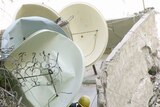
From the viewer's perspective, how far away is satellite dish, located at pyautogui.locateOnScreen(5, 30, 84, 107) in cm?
200

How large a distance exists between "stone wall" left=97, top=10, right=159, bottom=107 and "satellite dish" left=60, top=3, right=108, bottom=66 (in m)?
0.48

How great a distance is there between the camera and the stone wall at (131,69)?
2322mm

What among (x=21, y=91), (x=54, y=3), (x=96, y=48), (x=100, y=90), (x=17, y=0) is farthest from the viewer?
(x=54, y=3)

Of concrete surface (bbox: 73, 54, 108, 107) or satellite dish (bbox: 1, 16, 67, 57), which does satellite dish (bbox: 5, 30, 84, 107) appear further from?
concrete surface (bbox: 73, 54, 108, 107)

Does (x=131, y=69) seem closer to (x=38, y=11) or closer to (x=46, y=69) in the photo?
(x=38, y=11)

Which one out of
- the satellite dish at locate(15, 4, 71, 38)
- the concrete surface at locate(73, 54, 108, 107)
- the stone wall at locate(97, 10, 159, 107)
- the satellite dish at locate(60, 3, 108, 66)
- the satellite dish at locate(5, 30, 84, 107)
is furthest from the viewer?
the satellite dish at locate(60, 3, 108, 66)

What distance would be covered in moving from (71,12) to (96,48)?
20.3 inches

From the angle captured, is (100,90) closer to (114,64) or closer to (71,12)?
(114,64)

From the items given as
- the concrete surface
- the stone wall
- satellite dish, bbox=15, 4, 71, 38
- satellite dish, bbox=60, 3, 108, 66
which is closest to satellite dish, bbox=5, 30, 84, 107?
the stone wall

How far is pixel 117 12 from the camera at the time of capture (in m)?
6.40

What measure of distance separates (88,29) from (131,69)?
1030 mm

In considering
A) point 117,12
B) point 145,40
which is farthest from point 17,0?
point 145,40

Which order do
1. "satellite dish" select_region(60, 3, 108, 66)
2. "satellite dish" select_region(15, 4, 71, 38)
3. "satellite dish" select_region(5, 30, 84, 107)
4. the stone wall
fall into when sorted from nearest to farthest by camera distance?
"satellite dish" select_region(5, 30, 84, 107), the stone wall, "satellite dish" select_region(15, 4, 71, 38), "satellite dish" select_region(60, 3, 108, 66)

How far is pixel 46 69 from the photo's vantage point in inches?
80.7
